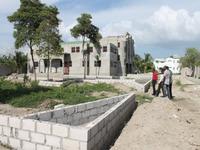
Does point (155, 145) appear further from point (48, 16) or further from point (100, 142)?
point (48, 16)

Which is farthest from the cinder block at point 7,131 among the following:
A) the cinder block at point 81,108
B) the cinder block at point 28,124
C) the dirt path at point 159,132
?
the cinder block at point 81,108

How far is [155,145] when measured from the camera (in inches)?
301

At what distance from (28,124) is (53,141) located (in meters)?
0.76

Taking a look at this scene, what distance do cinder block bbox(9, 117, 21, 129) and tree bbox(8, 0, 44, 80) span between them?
2610 cm

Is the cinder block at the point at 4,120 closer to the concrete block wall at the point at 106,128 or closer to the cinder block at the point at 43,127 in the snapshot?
the cinder block at the point at 43,127

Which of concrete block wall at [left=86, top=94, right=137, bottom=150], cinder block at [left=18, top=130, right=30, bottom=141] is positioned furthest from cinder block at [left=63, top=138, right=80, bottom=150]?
cinder block at [left=18, top=130, right=30, bottom=141]

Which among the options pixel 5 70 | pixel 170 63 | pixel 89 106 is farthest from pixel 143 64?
pixel 89 106

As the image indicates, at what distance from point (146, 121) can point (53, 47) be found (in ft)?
73.5

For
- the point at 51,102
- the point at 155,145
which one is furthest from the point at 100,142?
the point at 51,102

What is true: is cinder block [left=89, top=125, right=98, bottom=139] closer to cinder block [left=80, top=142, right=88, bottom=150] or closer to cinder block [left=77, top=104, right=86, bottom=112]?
cinder block [left=80, top=142, right=88, bottom=150]

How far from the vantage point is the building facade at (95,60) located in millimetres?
51156

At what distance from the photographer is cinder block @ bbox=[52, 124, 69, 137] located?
243 inches

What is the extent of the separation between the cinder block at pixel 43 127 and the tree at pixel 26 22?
1052 inches

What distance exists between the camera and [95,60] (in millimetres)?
51875
